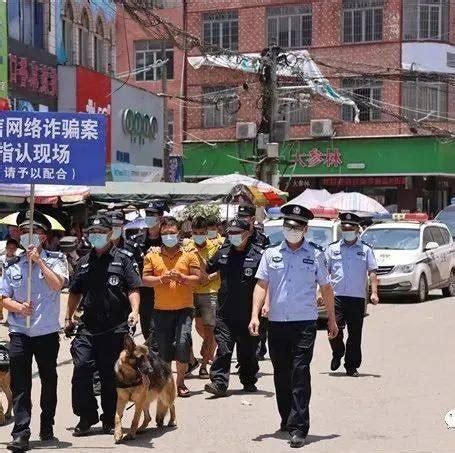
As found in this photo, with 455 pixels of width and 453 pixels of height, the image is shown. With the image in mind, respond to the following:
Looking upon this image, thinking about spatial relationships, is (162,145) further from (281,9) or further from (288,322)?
(288,322)

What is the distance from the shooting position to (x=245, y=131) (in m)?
43.2

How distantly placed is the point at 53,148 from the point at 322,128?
33385mm

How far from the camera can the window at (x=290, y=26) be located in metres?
42.1

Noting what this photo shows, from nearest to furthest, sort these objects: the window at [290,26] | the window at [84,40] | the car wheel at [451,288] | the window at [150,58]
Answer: the car wheel at [451,288] < the window at [84,40] < the window at [290,26] < the window at [150,58]

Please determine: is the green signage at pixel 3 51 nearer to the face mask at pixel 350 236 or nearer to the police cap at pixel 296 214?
the face mask at pixel 350 236

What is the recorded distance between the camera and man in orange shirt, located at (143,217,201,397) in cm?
985

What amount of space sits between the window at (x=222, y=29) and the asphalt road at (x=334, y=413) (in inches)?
1235

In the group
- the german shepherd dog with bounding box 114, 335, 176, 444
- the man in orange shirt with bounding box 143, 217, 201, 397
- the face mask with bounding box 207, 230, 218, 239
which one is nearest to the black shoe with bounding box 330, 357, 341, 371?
the face mask with bounding box 207, 230, 218, 239

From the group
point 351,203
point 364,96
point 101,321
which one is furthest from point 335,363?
point 364,96

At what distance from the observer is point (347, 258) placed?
1203cm

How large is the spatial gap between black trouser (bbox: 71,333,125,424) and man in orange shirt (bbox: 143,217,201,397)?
1689mm

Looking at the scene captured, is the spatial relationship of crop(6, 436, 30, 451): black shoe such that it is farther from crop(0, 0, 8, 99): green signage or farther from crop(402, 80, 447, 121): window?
crop(402, 80, 447, 121): window

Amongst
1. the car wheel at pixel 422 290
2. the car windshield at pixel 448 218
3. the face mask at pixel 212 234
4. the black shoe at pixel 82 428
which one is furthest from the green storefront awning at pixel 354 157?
the black shoe at pixel 82 428

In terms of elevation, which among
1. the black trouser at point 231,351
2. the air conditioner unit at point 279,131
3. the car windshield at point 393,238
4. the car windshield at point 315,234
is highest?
the air conditioner unit at point 279,131
